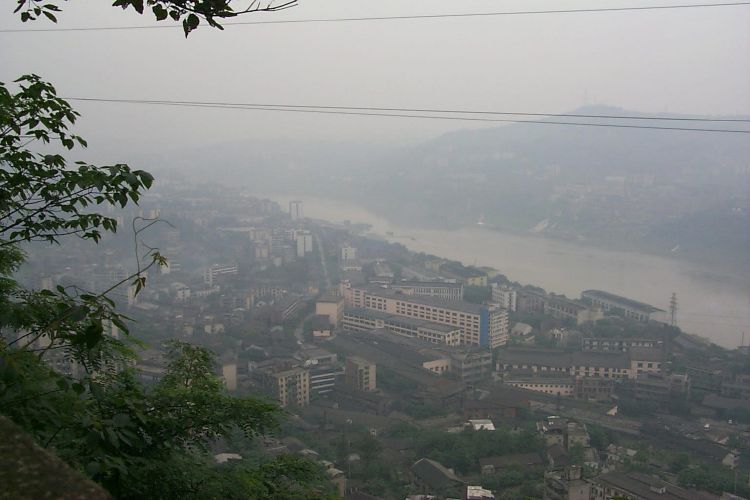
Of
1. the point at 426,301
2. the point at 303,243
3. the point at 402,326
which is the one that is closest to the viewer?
the point at 402,326

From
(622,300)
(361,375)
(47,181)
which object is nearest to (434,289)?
(622,300)

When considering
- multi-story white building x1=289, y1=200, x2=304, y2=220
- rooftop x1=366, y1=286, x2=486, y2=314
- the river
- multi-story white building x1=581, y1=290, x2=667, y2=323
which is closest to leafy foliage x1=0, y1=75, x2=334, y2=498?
rooftop x1=366, y1=286, x2=486, y2=314

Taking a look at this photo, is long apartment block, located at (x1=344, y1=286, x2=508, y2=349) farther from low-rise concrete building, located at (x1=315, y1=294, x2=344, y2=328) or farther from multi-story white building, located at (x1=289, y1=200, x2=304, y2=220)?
multi-story white building, located at (x1=289, y1=200, x2=304, y2=220)

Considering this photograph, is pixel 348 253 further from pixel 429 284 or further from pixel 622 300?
pixel 622 300

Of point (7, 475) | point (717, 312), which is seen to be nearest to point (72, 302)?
point (7, 475)

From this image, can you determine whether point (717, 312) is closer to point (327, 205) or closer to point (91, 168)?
point (91, 168)

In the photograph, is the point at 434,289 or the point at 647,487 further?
the point at 434,289
